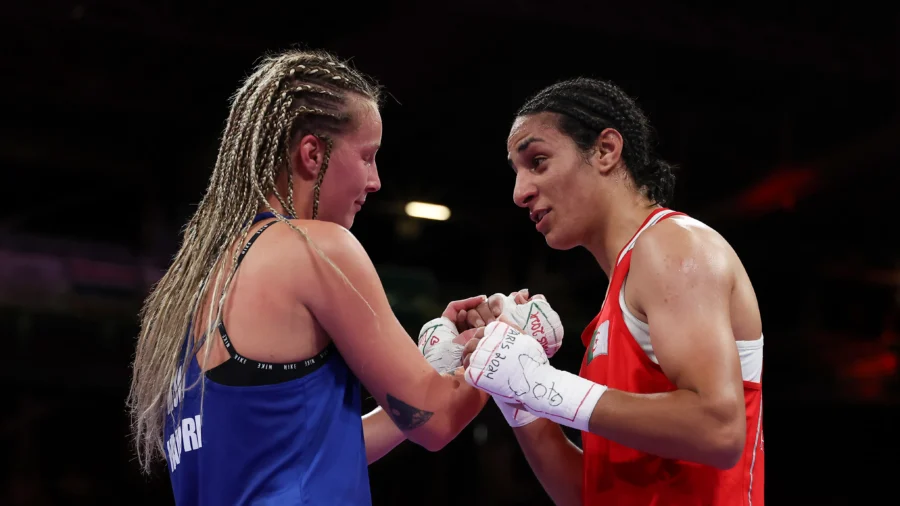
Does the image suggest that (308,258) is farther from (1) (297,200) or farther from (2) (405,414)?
(2) (405,414)

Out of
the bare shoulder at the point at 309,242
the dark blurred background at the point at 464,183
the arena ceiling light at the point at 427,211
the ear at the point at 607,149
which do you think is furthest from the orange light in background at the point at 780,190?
the bare shoulder at the point at 309,242

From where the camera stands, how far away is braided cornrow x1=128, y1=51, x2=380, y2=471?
1.71 m

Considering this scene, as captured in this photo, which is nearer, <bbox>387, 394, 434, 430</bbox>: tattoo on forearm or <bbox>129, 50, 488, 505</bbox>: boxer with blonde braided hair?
<bbox>129, 50, 488, 505</bbox>: boxer with blonde braided hair

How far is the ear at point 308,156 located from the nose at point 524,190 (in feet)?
1.98

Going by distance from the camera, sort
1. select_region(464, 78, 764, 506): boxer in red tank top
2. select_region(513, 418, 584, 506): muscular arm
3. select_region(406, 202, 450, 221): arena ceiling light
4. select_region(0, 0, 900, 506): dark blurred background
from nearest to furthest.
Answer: select_region(464, 78, 764, 506): boxer in red tank top
select_region(513, 418, 584, 506): muscular arm
select_region(0, 0, 900, 506): dark blurred background
select_region(406, 202, 450, 221): arena ceiling light

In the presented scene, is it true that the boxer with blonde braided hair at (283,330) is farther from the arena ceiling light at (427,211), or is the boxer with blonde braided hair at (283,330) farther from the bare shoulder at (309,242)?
the arena ceiling light at (427,211)

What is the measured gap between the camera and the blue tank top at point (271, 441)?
5.16ft

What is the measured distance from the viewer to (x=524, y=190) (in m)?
2.23

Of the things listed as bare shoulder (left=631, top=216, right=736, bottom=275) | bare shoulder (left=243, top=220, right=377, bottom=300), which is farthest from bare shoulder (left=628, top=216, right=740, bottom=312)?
bare shoulder (left=243, top=220, right=377, bottom=300)

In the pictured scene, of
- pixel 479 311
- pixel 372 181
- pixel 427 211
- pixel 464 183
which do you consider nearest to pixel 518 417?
pixel 479 311

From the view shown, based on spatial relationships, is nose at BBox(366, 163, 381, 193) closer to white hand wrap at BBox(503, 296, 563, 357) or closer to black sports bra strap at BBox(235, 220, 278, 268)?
black sports bra strap at BBox(235, 220, 278, 268)

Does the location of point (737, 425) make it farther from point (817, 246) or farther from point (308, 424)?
point (817, 246)

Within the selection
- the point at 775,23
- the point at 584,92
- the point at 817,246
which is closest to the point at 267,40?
the point at 775,23

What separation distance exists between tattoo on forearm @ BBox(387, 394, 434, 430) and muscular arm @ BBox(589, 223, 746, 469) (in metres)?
0.34
